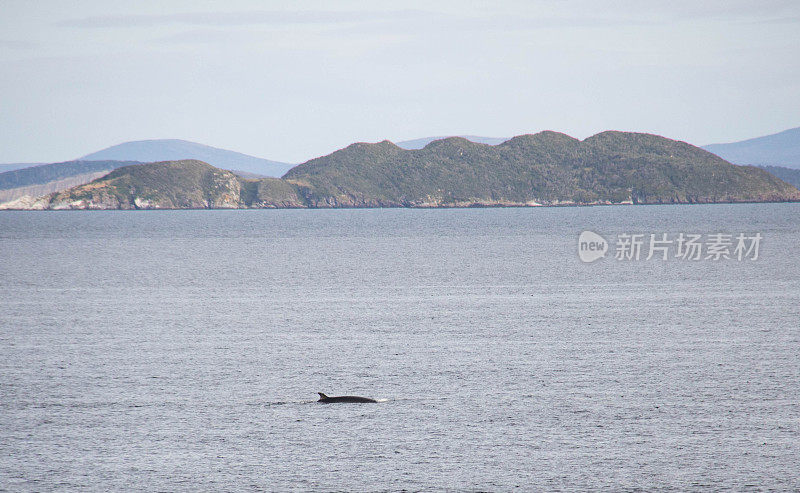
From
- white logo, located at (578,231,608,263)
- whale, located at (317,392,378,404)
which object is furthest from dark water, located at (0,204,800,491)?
white logo, located at (578,231,608,263)

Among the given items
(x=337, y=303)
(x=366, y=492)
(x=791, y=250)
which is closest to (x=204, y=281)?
(x=337, y=303)

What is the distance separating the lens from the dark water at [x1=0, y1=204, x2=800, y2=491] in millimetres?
16625

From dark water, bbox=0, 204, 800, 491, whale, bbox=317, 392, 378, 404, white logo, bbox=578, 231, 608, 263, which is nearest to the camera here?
dark water, bbox=0, 204, 800, 491

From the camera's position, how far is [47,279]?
62.6 m

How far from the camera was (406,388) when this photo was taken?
23.7 m

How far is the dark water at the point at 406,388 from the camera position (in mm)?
16625

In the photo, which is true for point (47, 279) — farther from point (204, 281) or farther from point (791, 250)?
point (791, 250)

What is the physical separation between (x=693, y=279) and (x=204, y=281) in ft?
113

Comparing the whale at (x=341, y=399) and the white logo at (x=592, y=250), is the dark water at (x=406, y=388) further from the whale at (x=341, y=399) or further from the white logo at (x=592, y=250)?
the white logo at (x=592, y=250)
